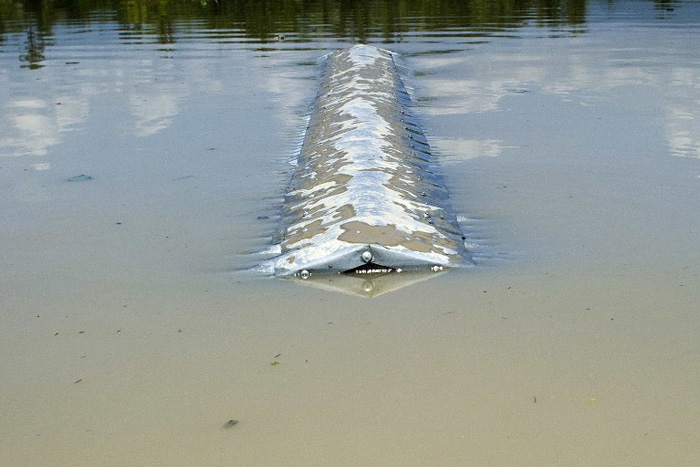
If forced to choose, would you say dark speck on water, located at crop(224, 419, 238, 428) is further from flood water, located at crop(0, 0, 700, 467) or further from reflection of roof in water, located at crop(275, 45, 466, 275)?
reflection of roof in water, located at crop(275, 45, 466, 275)

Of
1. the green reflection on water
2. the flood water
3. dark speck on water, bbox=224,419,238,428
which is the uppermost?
the green reflection on water

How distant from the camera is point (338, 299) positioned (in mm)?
4145

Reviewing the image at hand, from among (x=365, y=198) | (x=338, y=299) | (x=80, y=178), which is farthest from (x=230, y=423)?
(x=80, y=178)

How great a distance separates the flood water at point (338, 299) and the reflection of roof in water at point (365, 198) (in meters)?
0.19

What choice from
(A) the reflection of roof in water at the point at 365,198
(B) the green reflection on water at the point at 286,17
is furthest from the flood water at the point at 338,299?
(B) the green reflection on water at the point at 286,17

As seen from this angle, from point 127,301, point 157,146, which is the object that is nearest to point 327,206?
point 127,301

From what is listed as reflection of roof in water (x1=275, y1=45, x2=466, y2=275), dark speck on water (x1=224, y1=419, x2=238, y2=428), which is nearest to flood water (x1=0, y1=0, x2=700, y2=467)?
dark speck on water (x1=224, y1=419, x2=238, y2=428)

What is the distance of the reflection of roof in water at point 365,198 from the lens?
445cm

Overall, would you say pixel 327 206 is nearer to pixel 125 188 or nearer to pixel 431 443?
pixel 125 188

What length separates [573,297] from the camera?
163 inches

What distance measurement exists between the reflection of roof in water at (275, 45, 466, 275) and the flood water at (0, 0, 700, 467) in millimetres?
190

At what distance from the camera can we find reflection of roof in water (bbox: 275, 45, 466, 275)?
4.45 meters

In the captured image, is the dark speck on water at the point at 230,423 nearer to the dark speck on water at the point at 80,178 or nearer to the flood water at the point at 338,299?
the flood water at the point at 338,299

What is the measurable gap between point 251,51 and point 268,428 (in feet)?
34.4
